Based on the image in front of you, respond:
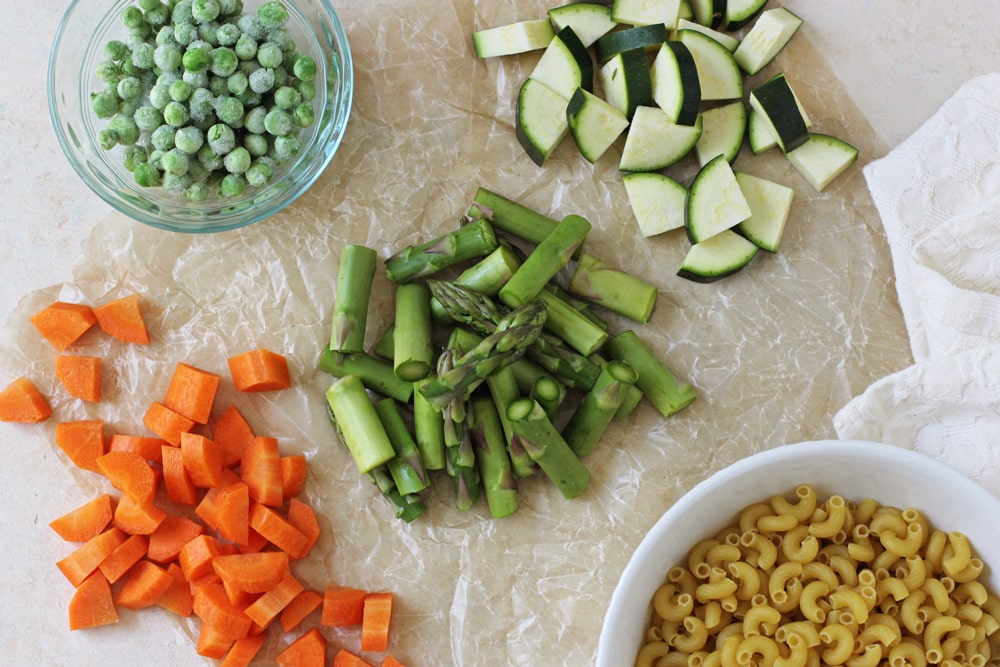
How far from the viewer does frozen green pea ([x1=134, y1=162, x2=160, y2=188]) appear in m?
2.56

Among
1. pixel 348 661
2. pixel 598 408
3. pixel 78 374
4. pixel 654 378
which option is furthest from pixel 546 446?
pixel 78 374

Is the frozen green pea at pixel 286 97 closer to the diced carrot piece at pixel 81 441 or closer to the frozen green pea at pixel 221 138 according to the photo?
the frozen green pea at pixel 221 138

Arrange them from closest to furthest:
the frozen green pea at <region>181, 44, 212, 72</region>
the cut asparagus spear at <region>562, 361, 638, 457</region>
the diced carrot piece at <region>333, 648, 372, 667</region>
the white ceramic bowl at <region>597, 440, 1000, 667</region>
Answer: the white ceramic bowl at <region>597, 440, 1000, 667</region> < the frozen green pea at <region>181, 44, 212, 72</region> < the cut asparagus spear at <region>562, 361, 638, 457</region> < the diced carrot piece at <region>333, 648, 372, 667</region>

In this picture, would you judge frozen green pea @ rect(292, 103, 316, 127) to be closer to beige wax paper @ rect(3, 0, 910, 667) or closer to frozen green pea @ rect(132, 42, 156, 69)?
beige wax paper @ rect(3, 0, 910, 667)

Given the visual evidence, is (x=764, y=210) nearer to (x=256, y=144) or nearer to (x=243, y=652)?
(x=256, y=144)

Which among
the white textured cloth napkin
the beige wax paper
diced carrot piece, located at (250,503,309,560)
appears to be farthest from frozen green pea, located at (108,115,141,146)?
the white textured cloth napkin

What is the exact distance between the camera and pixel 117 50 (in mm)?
2578

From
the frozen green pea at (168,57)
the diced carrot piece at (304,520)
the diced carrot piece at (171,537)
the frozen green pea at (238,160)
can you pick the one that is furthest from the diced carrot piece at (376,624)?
the frozen green pea at (168,57)

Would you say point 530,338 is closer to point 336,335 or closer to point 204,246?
point 336,335

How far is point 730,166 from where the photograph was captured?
2.76 m

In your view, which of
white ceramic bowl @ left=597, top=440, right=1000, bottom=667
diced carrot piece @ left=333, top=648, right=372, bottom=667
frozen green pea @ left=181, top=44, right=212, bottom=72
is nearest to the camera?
white ceramic bowl @ left=597, top=440, right=1000, bottom=667

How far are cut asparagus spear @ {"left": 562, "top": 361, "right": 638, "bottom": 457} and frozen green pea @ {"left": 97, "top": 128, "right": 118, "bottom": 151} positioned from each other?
5.08 feet

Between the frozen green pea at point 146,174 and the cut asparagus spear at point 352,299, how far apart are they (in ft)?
1.90

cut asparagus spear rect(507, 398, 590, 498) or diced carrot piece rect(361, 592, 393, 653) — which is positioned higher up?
cut asparagus spear rect(507, 398, 590, 498)
